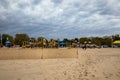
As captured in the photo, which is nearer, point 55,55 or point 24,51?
point 24,51

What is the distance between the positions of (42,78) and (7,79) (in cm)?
141

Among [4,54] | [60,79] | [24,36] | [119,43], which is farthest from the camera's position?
[24,36]

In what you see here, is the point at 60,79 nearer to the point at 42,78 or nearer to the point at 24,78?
the point at 42,78

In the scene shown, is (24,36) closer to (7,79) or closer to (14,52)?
(14,52)

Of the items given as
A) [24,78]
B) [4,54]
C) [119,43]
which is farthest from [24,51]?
[119,43]

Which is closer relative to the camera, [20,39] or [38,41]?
[38,41]

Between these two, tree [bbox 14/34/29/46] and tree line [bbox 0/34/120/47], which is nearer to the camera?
tree line [bbox 0/34/120/47]

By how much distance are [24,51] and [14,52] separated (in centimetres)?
100

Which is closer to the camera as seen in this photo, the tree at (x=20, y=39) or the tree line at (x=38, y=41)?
the tree line at (x=38, y=41)

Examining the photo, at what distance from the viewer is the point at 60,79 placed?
7.82 m

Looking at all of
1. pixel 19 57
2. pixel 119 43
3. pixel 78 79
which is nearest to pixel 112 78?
pixel 78 79

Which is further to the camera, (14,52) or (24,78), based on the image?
(14,52)

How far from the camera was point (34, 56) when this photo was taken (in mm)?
19609

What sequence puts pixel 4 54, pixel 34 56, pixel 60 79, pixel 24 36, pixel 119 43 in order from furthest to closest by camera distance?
pixel 24 36, pixel 119 43, pixel 34 56, pixel 4 54, pixel 60 79
